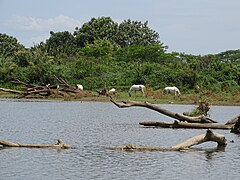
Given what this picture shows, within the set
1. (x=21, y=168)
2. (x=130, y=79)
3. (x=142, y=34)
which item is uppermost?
(x=142, y=34)

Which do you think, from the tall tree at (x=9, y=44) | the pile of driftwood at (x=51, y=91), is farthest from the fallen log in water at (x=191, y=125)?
the tall tree at (x=9, y=44)

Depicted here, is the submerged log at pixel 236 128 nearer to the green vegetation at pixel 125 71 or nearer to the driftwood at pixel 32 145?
the driftwood at pixel 32 145

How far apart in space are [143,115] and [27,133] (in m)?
13.1

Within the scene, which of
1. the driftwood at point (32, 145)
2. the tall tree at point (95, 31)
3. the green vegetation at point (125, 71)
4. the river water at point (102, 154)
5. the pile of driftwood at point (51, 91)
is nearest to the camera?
the river water at point (102, 154)

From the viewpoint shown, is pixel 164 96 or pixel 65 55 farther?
pixel 65 55

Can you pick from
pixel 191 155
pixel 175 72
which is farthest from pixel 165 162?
pixel 175 72

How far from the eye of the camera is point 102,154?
1917 cm

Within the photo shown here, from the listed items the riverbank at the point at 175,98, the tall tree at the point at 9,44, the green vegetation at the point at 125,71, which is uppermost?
the tall tree at the point at 9,44

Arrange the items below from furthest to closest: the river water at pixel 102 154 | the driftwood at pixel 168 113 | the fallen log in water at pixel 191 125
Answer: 1. the driftwood at pixel 168 113
2. the fallen log in water at pixel 191 125
3. the river water at pixel 102 154

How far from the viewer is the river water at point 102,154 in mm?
→ 16078

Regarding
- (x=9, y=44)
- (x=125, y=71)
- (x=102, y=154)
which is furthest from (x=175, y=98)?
(x=9, y=44)

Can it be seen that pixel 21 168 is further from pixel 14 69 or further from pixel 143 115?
pixel 14 69

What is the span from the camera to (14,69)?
57500mm

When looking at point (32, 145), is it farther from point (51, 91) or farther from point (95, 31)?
point (95, 31)
